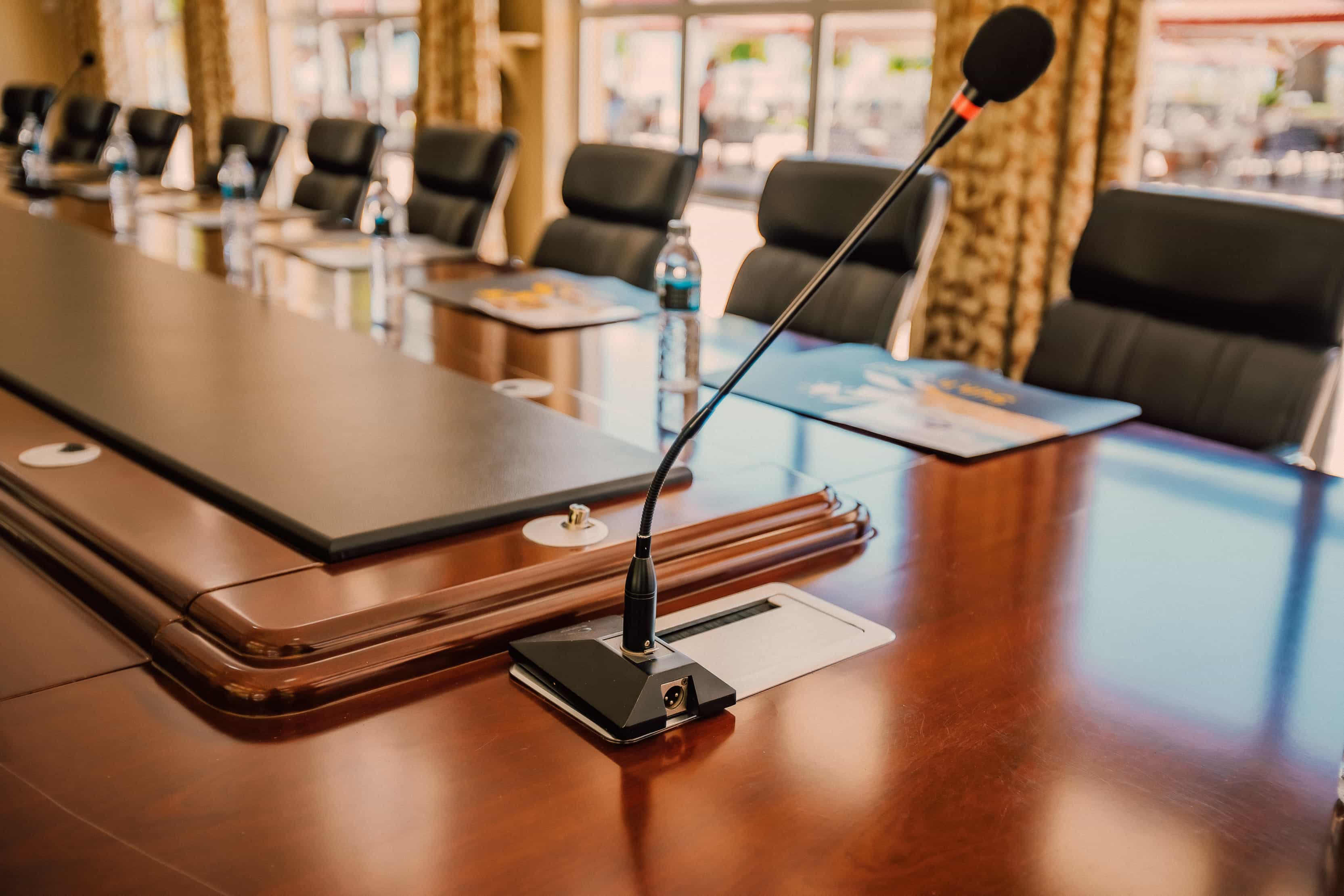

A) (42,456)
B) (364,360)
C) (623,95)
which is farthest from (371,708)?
(623,95)

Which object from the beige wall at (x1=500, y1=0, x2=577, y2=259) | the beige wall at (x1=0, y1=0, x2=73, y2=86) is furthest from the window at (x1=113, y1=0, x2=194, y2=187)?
the beige wall at (x1=500, y1=0, x2=577, y2=259)

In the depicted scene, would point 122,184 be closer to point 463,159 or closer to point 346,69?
point 463,159

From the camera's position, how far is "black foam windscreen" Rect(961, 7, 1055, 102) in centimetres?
83

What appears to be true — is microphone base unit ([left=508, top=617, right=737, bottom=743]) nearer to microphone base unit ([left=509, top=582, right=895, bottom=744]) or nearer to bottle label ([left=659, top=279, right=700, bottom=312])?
microphone base unit ([left=509, top=582, right=895, bottom=744])

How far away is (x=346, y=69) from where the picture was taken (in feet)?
20.8

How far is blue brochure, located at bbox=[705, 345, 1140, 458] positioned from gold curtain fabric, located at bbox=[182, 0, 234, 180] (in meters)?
5.85

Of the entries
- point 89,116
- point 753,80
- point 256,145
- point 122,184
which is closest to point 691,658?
point 122,184

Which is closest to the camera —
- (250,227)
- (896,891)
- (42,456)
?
(896,891)

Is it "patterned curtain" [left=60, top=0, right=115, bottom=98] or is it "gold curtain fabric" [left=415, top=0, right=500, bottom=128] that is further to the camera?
"patterned curtain" [left=60, top=0, right=115, bottom=98]

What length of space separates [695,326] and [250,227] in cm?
152

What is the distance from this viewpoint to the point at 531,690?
845 millimetres

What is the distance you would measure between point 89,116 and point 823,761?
5.63 metres

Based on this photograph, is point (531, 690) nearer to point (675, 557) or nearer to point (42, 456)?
point (675, 557)

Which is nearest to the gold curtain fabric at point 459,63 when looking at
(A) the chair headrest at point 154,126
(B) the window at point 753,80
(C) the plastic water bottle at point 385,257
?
(B) the window at point 753,80
